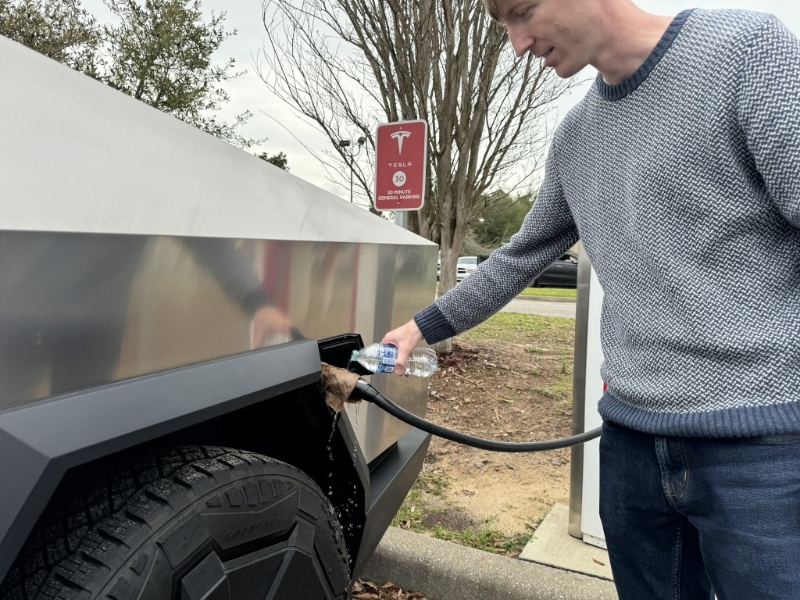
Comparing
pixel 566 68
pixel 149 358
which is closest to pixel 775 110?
pixel 566 68

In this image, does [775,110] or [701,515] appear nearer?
[775,110]

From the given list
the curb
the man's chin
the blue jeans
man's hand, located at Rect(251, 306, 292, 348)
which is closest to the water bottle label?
man's hand, located at Rect(251, 306, 292, 348)

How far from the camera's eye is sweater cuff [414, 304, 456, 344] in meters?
1.73

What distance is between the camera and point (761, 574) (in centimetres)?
Answer: 111

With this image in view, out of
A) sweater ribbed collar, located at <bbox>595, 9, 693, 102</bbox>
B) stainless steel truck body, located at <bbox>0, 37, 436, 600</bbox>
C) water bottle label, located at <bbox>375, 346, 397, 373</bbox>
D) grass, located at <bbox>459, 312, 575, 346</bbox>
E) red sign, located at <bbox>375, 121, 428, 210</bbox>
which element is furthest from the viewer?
grass, located at <bbox>459, 312, 575, 346</bbox>

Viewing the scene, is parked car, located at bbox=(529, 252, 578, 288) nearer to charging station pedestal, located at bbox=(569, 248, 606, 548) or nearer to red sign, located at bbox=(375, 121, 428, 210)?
red sign, located at bbox=(375, 121, 428, 210)

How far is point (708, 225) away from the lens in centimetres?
113

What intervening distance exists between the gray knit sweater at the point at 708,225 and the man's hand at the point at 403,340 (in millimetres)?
566

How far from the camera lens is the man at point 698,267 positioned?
3.55ft

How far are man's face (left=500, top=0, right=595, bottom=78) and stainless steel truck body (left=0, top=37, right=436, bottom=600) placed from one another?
0.60 meters

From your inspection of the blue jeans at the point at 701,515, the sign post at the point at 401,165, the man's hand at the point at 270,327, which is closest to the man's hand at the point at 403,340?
the man's hand at the point at 270,327

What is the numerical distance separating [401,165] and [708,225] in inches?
157

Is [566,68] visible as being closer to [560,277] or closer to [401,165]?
[401,165]

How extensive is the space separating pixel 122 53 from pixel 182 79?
1090 mm
